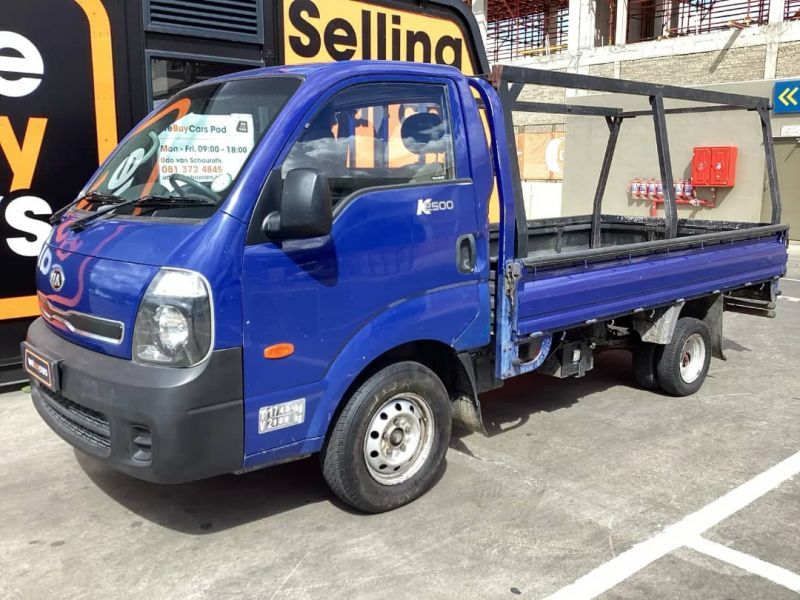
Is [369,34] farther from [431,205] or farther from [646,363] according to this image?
[431,205]

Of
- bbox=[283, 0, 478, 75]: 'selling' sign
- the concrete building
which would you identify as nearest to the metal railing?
the concrete building

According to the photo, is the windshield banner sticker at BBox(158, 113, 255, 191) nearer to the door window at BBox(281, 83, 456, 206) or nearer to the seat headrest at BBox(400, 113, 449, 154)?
the door window at BBox(281, 83, 456, 206)

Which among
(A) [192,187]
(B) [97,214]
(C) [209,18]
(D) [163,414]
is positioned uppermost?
(C) [209,18]

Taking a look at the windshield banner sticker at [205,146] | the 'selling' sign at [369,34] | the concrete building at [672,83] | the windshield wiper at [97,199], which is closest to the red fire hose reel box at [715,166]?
the concrete building at [672,83]

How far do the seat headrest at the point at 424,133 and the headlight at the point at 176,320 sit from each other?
1.46 meters

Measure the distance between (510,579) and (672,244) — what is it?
2.98 meters

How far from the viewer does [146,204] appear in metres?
3.46

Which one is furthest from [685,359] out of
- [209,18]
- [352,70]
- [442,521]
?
[209,18]

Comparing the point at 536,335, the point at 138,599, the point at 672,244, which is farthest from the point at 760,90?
the point at 138,599

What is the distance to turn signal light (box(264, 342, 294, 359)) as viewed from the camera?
3205 millimetres

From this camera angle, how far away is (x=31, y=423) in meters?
5.19

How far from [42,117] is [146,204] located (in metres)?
2.93

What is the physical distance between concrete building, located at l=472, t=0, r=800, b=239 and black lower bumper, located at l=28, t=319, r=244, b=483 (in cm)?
1730

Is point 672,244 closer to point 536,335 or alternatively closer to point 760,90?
point 536,335
